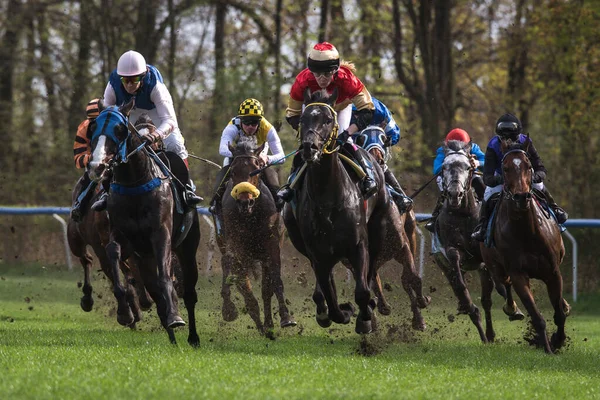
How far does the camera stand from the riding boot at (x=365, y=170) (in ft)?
33.2

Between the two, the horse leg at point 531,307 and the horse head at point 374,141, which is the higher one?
the horse head at point 374,141

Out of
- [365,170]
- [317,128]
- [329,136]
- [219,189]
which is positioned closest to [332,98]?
[329,136]

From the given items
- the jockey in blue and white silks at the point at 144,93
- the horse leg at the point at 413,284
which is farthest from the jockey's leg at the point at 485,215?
the jockey in blue and white silks at the point at 144,93

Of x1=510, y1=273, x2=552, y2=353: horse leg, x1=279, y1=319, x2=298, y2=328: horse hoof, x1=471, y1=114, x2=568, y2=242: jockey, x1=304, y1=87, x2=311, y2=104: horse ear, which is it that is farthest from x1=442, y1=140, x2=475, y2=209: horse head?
x1=304, y1=87, x2=311, y2=104: horse ear

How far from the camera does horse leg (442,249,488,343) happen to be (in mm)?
12289

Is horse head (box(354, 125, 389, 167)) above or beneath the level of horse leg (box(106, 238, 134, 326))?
above

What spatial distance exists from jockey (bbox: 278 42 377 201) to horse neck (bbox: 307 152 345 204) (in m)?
0.42

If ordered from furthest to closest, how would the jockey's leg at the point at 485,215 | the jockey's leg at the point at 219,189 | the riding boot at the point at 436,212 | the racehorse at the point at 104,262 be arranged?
the riding boot at the point at 436,212, the jockey's leg at the point at 219,189, the racehorse at the point at 104,262, the jockey's leg at the point at 485,215

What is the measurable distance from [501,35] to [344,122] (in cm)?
2369

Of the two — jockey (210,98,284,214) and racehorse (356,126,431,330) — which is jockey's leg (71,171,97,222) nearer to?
jockey (210,98,284,214)

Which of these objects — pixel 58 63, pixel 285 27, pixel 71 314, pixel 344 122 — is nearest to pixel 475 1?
pixel 285 27

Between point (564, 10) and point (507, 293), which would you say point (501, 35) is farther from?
point (507, 293)

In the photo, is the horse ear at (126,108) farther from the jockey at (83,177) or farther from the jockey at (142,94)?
the jockey at (83,177)

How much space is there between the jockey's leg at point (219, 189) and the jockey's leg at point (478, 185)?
122 inches
